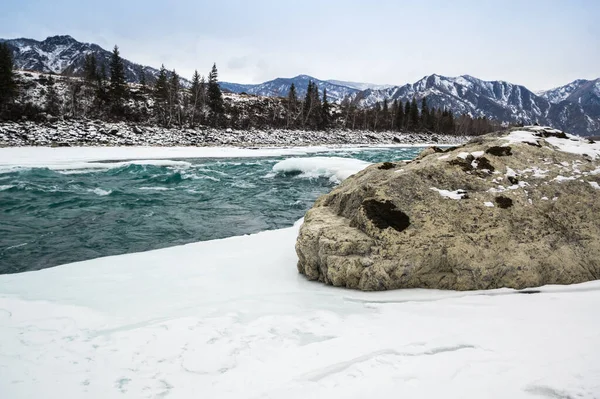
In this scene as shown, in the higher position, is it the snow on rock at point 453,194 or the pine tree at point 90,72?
the pine tree at point 90,72

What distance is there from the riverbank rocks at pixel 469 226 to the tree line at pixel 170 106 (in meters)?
48.6

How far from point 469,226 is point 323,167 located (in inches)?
473

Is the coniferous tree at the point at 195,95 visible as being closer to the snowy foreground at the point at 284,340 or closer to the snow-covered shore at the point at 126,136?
the snow-covered shore at the point at 126,136

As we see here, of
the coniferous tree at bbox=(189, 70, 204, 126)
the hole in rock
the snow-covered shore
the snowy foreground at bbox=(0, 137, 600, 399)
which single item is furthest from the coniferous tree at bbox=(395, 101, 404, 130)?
the snowy foreground at bbox=(0, 137, 600, 399)

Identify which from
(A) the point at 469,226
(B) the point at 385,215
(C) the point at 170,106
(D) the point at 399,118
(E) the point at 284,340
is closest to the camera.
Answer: (E) the point at 284,340

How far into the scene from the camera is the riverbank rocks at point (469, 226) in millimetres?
3738

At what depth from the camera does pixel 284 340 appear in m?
2.63

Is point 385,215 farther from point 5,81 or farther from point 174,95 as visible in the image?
point 174,95

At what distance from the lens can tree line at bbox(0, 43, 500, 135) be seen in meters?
45.5

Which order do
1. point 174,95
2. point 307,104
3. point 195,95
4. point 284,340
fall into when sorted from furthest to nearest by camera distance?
1. point 307,104
2. point 195,95
3. point 174,95
4. point 284,340

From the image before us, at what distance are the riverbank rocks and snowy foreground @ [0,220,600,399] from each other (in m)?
0.25

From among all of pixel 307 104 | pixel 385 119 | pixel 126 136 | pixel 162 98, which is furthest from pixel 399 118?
pixel 126 136

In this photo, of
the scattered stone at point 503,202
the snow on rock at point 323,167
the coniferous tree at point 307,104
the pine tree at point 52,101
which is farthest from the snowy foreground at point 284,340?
the coniferous tree at point 307,104

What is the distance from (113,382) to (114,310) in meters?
1.29
